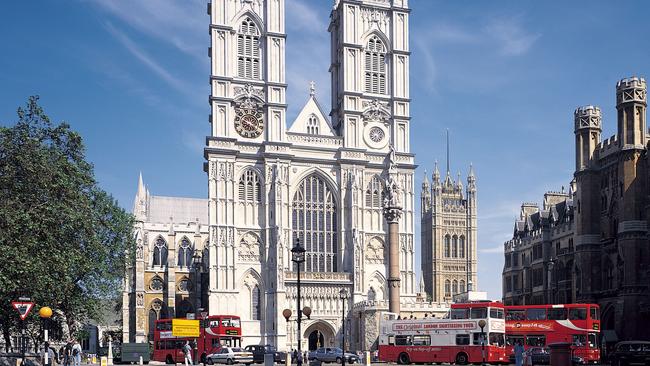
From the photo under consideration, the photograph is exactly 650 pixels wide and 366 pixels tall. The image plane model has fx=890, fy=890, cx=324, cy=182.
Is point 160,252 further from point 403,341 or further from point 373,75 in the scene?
point 403,341

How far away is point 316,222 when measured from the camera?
276 feet

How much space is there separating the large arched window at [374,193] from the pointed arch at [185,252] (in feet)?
77.5

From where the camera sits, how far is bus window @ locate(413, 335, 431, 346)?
54.2 meters

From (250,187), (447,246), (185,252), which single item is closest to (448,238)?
(447,246)

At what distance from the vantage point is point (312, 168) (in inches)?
3317

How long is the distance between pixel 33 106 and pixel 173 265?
46.9m

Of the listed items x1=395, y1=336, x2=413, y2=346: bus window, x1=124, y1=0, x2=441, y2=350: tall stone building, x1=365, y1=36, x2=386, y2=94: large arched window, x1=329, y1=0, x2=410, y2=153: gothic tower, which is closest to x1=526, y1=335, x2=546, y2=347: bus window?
x1=395, y1=336, x2=413, y2=346: bus window

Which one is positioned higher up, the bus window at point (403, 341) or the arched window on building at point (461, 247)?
the arched window on building at point (461, 247)

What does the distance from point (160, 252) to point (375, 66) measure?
102 feet

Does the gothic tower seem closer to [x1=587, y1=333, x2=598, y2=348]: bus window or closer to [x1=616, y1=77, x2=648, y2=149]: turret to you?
[x1=616, y1=77, x2=648, y2=149]: turret

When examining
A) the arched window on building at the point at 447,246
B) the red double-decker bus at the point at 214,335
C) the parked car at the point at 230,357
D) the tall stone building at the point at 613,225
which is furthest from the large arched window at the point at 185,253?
the arched window on building at the point at 447,246

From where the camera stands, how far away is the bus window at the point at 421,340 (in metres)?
54.2

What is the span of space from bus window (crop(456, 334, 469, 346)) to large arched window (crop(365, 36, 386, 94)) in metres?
39.4

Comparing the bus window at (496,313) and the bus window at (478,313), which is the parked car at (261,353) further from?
the bus window at (496,313)
